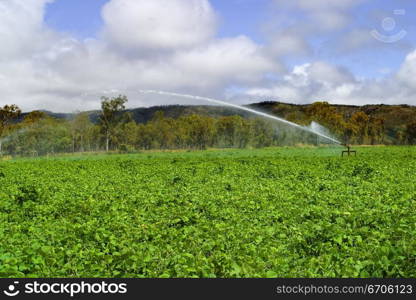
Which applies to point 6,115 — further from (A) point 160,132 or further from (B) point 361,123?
(B) point 361,123

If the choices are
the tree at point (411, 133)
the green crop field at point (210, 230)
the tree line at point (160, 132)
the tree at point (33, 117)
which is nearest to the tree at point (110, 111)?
the tree line at point (160, 132)

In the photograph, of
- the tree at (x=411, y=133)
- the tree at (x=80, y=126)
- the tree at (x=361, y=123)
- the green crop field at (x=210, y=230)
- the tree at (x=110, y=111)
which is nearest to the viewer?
the green crop field at (x=210, y=230)

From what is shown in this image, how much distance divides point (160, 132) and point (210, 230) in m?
147

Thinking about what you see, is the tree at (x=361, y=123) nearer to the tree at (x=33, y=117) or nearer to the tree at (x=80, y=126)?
the tree at (x=80, y=126)

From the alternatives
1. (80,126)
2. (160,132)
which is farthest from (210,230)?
(160,132)

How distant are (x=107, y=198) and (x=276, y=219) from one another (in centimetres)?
646

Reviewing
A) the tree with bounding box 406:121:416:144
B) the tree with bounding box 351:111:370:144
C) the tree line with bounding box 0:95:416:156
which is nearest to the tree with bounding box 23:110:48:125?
the tree line with bounding box 0:95:416:156

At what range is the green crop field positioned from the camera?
879 cm

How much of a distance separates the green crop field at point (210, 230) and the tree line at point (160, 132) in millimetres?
89884

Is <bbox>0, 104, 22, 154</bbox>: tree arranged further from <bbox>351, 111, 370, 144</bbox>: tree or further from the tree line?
<bbox>351, 111, 370, 144</bbox>: tree

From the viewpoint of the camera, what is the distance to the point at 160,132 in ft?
516

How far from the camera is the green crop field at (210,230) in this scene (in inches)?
346

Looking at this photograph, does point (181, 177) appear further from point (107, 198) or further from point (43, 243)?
point (43, 243)

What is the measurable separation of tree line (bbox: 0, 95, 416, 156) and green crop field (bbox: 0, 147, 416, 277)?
3539 inches
